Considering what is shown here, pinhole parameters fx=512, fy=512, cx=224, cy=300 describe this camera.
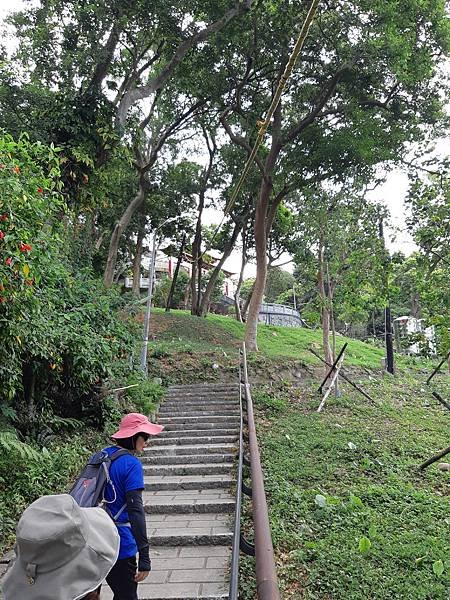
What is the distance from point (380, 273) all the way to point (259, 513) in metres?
7.18

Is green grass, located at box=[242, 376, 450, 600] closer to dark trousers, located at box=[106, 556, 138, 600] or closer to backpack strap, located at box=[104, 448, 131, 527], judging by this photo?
dark trousers, located at box=[106, 556, 138, 600]

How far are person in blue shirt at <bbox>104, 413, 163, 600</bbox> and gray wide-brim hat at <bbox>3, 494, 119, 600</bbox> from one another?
1203mm

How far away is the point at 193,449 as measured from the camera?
324 inches

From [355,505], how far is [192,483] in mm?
2162

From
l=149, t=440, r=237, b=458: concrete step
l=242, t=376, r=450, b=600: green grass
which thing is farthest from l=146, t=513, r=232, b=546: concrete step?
l=149, t=440, r=237, b=458: concrete step

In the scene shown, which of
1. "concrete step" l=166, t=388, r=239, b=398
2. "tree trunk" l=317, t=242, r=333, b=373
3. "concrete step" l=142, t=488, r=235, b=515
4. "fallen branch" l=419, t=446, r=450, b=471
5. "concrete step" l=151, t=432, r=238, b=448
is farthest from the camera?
"tree trunk" l=317, t=242, r=333, b=373

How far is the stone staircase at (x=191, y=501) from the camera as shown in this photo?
168 inches

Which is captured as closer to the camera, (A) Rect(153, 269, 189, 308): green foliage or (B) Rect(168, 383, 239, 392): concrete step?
(B) Rect(168, 383, 239, 392): concrete step

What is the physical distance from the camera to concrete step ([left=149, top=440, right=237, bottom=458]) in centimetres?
811

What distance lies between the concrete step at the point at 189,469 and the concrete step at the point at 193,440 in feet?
3.32

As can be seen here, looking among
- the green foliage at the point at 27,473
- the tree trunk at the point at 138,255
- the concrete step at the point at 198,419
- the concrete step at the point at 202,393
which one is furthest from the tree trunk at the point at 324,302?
the tree trunk at the point at 138,255

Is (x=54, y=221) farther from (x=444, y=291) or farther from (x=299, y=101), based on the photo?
(x=299, y=101)

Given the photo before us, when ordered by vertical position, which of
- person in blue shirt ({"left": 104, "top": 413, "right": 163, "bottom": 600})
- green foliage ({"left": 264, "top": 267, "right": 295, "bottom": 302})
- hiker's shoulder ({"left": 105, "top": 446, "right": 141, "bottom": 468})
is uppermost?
green foliage ({"left": 264, "top": 267, "right": 295, "bottom": 302})

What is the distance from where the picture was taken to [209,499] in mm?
6238
